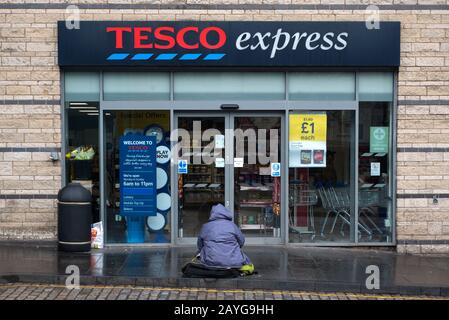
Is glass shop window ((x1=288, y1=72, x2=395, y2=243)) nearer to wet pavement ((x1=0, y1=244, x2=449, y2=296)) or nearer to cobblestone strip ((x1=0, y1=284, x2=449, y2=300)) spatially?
wet pavement ((x1=0, y1=244, x2=449, y2=296))

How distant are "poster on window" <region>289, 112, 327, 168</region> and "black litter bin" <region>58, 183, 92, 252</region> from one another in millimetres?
3874

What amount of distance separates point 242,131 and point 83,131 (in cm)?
303

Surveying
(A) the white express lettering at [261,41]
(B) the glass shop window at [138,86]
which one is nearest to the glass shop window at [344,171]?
(A) the white express lettering at [261,41]

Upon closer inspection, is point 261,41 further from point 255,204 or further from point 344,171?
point 255,204

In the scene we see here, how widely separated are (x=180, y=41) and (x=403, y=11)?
164 inches

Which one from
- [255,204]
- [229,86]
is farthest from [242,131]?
[255,204]

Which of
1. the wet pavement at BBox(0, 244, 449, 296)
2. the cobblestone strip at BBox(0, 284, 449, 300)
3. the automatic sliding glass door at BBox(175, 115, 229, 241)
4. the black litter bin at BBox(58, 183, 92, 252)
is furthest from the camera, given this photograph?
the automatic sliding glass door at BBox(175, 115, 229, 241)

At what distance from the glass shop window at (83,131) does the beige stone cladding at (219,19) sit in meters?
0.25

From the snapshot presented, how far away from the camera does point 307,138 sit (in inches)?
434

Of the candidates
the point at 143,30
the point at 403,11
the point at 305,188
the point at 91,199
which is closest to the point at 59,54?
the point at 143,30

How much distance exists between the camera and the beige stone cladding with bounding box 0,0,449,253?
10766 millimetres

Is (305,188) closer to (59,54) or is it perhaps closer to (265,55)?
(265,55)

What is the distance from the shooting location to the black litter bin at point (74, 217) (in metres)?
10.1

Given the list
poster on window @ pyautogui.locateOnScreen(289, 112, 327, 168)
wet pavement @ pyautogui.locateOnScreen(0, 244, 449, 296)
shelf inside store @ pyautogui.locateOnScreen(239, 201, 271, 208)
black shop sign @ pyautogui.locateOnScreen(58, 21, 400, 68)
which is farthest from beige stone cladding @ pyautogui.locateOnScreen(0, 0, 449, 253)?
shelf inside store @ pyautogui.locateOnScreen(239, 201, 271, 208)
